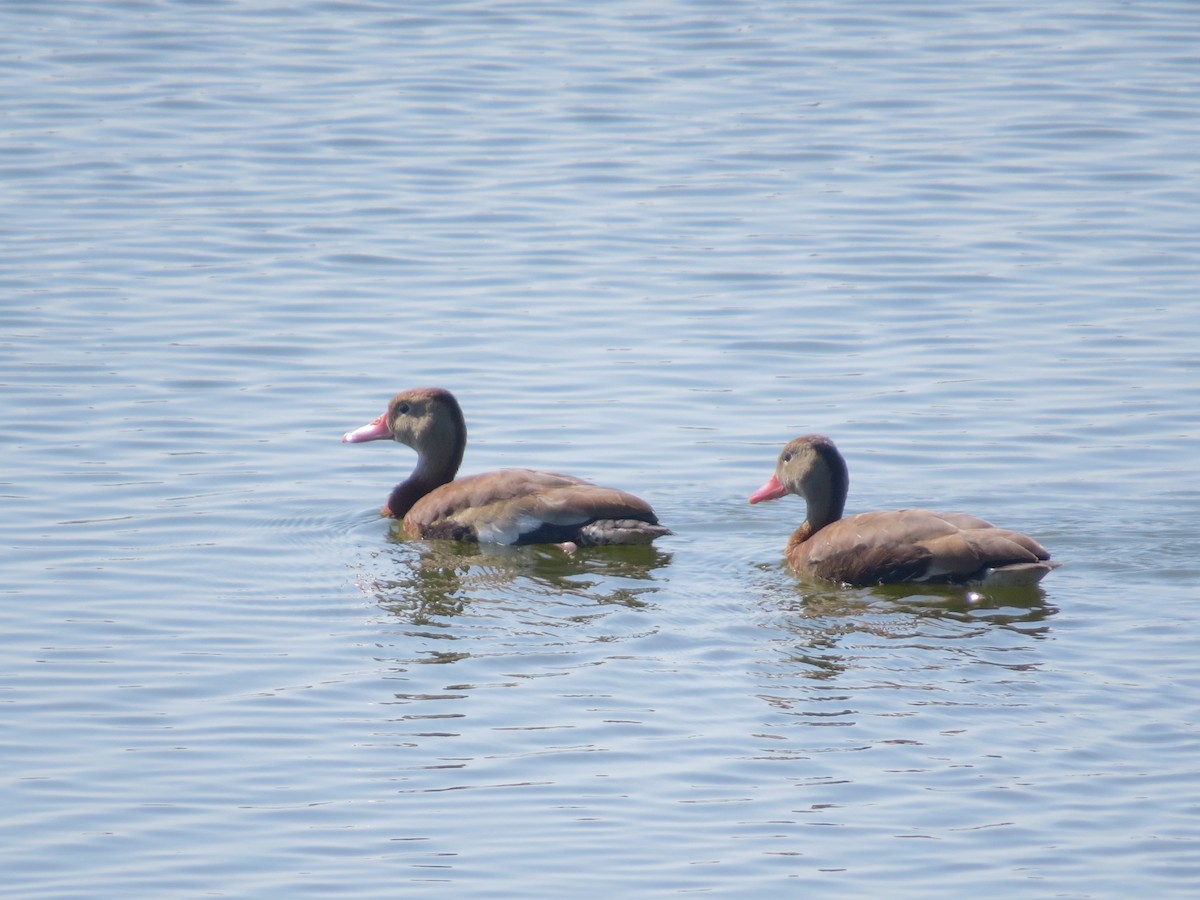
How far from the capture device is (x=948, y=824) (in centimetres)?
678

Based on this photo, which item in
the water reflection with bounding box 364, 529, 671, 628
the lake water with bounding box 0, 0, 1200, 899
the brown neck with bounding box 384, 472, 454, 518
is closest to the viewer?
the lake water with bounding box 0, 0, 1200, 899

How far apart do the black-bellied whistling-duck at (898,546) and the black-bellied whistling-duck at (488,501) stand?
85 centimetres

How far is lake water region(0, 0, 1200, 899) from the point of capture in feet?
22.7

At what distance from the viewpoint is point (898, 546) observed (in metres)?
9.28

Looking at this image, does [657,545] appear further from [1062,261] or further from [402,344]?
[1062,261]

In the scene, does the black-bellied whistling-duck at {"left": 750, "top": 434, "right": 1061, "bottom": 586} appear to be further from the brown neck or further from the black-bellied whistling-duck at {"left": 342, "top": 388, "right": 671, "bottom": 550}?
the brown neck

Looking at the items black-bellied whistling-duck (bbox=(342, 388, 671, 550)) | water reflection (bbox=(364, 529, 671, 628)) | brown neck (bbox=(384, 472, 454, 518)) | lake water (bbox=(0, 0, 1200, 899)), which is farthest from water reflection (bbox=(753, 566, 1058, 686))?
brown neck (bbox=(384, 472, 454, 518))

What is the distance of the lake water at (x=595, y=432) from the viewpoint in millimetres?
6922

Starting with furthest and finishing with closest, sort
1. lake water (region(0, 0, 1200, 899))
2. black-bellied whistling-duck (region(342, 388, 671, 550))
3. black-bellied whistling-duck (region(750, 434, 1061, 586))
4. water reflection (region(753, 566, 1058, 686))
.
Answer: black-bellied whistling-duck (region(342, 388, 671, 550)), black-bellied whistling-duck (region(750, 434, 1061, 586)), water reflection (region(753, 566, 1058, 686)), lake water (region(0, 0, 1200, 899))

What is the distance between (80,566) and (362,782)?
318 centimetres

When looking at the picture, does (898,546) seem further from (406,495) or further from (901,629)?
(406,495)

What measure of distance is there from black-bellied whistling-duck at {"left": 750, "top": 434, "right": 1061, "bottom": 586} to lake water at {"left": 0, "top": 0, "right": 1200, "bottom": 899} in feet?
0.48

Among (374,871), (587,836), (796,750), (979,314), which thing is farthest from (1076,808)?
(979,314)

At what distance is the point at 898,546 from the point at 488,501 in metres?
2.24
